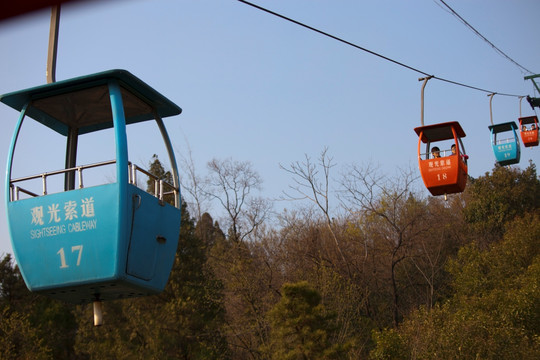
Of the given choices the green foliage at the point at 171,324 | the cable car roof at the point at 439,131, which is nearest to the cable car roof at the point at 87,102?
the cable car roof at the point at 439,131

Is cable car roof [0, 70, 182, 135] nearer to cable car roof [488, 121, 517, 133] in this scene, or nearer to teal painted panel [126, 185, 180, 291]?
teal painted panel [126, 185, 180, 291]

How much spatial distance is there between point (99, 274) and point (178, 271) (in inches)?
795

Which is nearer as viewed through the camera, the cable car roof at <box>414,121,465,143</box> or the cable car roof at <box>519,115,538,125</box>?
the cable car roof at <box>414,121,465,143</box>

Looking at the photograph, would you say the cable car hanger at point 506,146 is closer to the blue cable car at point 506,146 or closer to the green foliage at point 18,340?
the blue cable car at point 506,146

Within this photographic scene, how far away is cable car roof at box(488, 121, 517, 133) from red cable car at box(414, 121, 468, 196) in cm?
557

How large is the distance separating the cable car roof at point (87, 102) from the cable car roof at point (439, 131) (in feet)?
20.9

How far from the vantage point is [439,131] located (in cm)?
1252

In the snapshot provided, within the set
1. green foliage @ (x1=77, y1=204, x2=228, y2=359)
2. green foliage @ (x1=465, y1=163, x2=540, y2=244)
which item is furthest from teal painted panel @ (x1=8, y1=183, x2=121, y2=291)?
green foliage @ (x1=465, y1=163, x2=540, y2=244)

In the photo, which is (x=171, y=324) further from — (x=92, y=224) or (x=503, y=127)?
(x=92, y=224)

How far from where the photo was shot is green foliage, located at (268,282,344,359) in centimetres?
1755

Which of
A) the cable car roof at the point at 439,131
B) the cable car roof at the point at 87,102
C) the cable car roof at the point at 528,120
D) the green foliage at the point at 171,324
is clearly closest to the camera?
the cable car roof at the point at 87,102

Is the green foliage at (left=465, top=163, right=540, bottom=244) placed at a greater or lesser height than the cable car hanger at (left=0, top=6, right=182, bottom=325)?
greater

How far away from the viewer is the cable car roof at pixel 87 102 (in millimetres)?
6281

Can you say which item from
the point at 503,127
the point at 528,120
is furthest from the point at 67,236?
the point at 528,120
